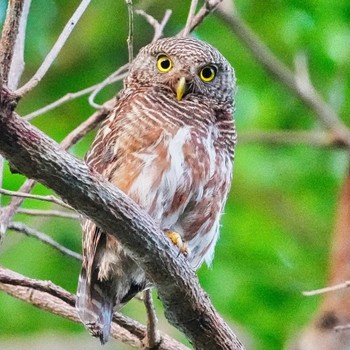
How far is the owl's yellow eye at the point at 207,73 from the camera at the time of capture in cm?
386

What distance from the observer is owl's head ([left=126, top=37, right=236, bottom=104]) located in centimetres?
377

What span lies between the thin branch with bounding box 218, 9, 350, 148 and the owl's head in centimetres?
110

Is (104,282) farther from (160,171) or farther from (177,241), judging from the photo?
(160,171)

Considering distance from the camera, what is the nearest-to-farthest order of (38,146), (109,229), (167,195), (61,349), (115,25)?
1. (38,146)
2. (109,229)
3. (167,195)
4. (115,25)
5. (61,349)

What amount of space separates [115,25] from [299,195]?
153 cm

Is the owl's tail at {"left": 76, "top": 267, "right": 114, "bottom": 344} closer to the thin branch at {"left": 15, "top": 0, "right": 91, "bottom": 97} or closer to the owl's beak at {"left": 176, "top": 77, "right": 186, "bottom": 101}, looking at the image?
the owl's beak at {"left": 176, "top": 77, "right": 186, "bottom": 101}

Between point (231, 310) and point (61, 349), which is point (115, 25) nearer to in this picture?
point (231, 310)

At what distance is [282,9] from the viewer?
5.88 meters

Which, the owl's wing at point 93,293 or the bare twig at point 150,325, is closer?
the bare twig at point 150,325

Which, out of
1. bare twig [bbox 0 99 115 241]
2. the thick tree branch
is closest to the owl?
bare twig [bbox 0 99 115 241]

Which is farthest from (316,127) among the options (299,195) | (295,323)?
(295,323)

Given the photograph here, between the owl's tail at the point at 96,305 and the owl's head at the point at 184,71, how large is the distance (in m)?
0.75

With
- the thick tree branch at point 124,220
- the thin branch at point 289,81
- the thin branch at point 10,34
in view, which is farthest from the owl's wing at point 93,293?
the thin branch at point 289,81

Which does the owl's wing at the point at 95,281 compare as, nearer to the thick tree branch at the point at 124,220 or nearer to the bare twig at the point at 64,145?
the bare twig at the point at 64,145
